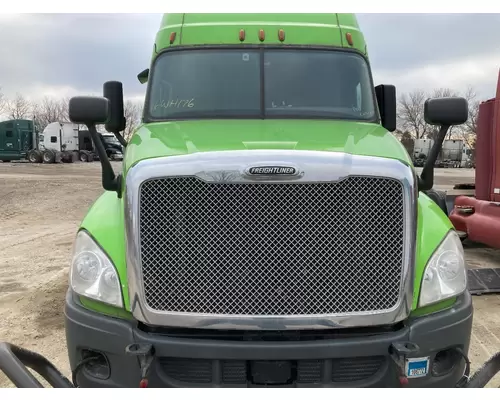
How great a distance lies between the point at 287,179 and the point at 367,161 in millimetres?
458

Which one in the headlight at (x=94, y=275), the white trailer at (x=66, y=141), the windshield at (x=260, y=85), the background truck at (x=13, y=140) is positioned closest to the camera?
the headlight at (x=94, y=275)

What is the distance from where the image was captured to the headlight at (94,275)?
287cm

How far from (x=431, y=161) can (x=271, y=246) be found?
1.29 metres

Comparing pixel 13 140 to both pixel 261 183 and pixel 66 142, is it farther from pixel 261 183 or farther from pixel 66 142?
pixel 261 183

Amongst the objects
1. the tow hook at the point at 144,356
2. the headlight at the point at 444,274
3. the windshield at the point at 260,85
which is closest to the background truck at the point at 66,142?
the windshield at the point at 260,85

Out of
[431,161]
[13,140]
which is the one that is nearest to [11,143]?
[13,140]

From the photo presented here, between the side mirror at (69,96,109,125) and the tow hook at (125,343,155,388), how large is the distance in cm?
151

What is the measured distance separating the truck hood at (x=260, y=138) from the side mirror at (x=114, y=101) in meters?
0.71

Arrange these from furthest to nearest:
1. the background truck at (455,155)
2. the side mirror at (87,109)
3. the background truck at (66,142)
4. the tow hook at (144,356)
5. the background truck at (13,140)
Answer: the background truck at (455,155) < the background truck at (66,142) < the background truck at (13,140) < the side mirror at (87,109) < the tow hook at (144,356)

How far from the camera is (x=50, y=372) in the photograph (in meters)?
2.81

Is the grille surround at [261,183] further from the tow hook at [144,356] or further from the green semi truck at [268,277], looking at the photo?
the tow hook at [144,356]

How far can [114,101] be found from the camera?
4.67m

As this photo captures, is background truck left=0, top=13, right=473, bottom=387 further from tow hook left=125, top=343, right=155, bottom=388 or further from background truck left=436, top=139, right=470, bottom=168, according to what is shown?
background truck left=436, top=139, right=470, bottom=168
